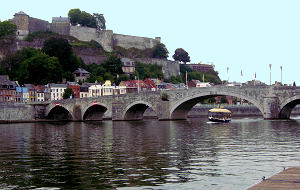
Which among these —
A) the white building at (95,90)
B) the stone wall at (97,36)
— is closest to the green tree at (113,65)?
the stone wall at (97,36)

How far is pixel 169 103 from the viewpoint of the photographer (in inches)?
2559

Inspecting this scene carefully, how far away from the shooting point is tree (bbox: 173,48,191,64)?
148625mm

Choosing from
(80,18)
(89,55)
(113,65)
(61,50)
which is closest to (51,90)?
(61,50)

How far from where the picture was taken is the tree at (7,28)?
4328 inches

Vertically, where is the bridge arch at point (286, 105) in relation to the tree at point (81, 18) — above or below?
below

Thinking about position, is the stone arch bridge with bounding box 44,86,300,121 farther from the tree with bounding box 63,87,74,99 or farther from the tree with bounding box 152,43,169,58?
the tree with bounding box 152,43,169,58

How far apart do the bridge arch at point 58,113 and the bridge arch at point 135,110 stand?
32.0ft

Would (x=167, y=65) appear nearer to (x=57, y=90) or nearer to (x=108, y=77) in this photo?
(x=108, y=77)

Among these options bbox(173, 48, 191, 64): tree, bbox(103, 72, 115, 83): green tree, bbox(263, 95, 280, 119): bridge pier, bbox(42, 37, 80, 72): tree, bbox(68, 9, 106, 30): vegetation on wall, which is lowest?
bbox(263, 95, 280, 119): bridge pier

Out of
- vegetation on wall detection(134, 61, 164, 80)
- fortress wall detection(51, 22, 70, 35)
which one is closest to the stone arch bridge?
vegetation on wall detection(134, 61, 164, 80)

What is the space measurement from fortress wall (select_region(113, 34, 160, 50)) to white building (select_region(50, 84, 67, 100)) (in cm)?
3381

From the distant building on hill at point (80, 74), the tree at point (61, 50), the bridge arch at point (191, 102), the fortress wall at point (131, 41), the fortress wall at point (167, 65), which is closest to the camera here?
the bridge arch at point (191, 102)

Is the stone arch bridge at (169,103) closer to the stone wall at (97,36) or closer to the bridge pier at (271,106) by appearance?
the bridge pier at (271,106)

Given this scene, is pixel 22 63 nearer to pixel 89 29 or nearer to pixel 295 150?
pixel 89 29
